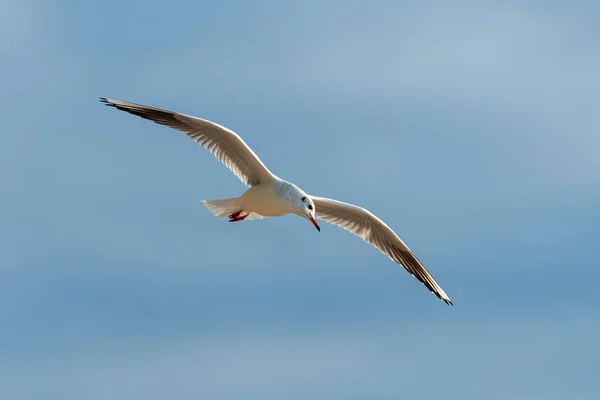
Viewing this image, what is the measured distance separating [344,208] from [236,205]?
1.79 meters

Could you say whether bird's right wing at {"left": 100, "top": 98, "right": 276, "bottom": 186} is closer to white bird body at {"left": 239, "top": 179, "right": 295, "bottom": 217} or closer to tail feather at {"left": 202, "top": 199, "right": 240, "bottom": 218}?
white bird body at {"left": 239, "top": 179, "right": 295, "bottom": 217}

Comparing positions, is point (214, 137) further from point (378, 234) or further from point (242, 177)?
point (378, 234)

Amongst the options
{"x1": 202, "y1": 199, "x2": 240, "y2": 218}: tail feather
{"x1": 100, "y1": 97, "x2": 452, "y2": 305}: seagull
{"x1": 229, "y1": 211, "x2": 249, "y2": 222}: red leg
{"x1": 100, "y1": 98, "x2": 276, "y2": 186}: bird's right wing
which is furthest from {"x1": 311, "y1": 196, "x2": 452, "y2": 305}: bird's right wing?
{"x1": 100, "y1": 98, "x2": 276, "y2": 186}: bird's right wing

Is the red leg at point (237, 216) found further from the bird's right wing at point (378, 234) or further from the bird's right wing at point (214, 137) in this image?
the bird's right wing at point (378, 234)

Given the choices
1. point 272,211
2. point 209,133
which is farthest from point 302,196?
point 209,133

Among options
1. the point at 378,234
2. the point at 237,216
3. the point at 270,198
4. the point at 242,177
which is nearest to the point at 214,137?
the point at 242,177

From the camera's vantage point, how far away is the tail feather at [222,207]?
15680mm

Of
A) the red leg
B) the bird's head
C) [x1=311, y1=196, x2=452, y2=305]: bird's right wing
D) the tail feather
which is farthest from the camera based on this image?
[x1=311, y1=196, x2=452, y2=305]: bird's right wing

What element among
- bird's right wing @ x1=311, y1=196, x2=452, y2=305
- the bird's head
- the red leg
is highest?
bird's right wing @ x1=311, y1=196, x2=452, y2=305

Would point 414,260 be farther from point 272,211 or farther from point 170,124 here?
point 170,124

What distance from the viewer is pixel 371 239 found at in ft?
56.1

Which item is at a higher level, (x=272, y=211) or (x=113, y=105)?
(x=113, y=105)

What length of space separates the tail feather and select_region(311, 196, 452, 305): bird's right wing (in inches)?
56.4

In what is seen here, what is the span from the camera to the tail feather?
1568 centimetres
